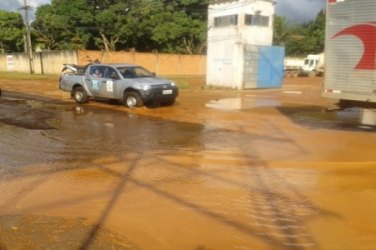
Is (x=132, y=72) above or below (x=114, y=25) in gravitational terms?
below

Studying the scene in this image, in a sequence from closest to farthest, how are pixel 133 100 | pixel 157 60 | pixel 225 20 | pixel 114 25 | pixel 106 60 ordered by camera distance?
pixel 133 100
pixel 225 20
pixel 106 60
pixel 157 60
pixel 114 25

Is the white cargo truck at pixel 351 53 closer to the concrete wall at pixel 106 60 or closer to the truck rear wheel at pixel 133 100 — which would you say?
the truck rear wheel at pixel 133 100

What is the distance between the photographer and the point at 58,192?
628cm

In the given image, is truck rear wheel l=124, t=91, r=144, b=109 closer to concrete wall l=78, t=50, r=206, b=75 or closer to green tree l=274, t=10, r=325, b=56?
concrete wall l=78, t=50, r=206, b=75

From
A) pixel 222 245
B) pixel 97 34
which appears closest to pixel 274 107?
pixel 222 245

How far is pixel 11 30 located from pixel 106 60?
16.7 metres

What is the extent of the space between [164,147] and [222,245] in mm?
4933

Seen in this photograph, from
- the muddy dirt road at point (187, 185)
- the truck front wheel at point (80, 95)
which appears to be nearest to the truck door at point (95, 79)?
the truck front wheel at point (80, 95)

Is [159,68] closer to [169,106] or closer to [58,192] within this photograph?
[169,106]

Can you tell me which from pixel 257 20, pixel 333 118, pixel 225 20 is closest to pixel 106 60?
pixel 225 20

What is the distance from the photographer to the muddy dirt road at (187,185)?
4754mm

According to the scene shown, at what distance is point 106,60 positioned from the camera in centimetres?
4531

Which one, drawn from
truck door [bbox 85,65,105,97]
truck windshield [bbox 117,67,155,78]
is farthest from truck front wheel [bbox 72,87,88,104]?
truck windshield [bbox 117,67,155,78]

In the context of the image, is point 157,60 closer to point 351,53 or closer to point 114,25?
point 114,25
